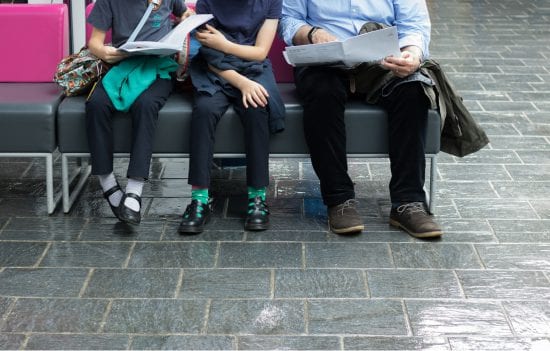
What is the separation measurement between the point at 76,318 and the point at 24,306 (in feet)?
0.71

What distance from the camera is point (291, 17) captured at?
4.41m

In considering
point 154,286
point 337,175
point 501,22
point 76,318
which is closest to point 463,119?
point 337,175

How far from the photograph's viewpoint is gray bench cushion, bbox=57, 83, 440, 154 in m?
4.18

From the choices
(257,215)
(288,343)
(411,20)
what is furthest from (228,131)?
(288,343)

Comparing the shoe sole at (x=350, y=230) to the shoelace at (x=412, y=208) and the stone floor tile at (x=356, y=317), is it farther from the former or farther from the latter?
the stone floor tile at (x=356, y=317)

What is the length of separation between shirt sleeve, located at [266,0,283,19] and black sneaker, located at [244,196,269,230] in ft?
2.58

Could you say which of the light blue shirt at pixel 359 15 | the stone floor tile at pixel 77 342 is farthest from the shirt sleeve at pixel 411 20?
the stone floor tile at pixel 77 342

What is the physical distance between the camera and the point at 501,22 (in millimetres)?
9844

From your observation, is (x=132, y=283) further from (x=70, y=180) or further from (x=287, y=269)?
(x=70, y=180)

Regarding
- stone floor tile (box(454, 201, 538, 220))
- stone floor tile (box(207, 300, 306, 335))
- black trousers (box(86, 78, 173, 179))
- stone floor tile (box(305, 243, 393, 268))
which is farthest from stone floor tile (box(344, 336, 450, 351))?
black trousers (box(86, 78, 173, 179))

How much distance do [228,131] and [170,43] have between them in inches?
18.0

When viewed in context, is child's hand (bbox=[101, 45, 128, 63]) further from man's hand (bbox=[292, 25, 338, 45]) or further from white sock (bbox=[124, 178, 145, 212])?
man's hand (bbox=[292, 25, 338, 45])

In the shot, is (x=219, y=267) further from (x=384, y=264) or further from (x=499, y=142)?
(x=499, y=142)

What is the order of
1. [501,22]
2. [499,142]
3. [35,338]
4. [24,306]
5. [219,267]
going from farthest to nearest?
[501,22]
[499,142]
[219,267]
[24,306]
[35,338]
